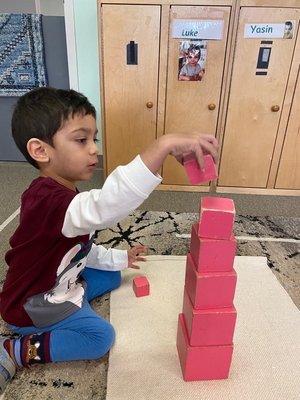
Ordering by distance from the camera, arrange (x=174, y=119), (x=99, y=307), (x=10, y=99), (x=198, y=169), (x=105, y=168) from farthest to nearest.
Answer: (x=10, y=99) → (x=105, y=168) → (x=174, y=119) → (x=99, y=307) → (x=198, y=169)

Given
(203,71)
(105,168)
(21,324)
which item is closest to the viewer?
(21,324)

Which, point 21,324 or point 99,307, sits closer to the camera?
point 21,324

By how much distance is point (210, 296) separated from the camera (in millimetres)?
703

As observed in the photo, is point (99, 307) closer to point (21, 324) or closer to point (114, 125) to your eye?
point (21, 324)

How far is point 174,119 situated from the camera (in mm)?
1763

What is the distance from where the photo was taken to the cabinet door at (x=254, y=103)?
A: 1.58 metres

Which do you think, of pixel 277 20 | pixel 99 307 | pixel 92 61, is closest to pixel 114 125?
pixel 92 61

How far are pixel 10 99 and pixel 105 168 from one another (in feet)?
2.92

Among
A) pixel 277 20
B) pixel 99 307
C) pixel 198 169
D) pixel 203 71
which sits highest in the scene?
pixel 277 20

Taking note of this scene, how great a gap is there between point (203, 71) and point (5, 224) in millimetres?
1227

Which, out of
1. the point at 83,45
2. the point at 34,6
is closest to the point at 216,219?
the point at 83,45

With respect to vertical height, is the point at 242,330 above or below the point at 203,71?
below

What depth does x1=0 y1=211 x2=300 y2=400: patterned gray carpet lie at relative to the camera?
75 cm

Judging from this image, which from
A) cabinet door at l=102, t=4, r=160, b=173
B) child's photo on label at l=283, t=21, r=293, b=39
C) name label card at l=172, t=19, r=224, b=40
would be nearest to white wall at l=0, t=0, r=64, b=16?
cabinet door at l=102, t=4, r=160, b=173
